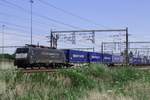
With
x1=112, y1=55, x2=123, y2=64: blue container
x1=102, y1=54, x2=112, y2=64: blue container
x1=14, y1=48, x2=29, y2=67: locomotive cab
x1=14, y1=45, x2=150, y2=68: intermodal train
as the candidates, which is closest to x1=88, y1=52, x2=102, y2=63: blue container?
x1=14, y1=45, x2=150, y2=68: intermodal train

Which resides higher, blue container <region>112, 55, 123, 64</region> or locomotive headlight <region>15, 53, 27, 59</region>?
locomotive headlight <region>15, 53, 27, 59</region>

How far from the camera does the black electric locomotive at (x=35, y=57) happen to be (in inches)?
1791

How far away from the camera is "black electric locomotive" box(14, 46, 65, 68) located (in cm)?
4550

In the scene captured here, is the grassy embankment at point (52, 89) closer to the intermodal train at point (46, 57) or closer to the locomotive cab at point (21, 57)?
the locomotive cab at point (21, 57)

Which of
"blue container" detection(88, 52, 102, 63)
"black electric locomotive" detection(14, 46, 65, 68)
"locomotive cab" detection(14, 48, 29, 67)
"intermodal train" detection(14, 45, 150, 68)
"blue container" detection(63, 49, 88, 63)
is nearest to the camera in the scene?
"locomotive cab" detection(14, 48, 29, 67)

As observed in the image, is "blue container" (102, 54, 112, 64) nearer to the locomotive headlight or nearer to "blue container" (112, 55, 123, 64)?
"blue container" (112, 55, 123, 64)

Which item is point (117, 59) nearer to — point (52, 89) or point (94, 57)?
point (94, 57)

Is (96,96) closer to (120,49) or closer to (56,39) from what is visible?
(56,39)

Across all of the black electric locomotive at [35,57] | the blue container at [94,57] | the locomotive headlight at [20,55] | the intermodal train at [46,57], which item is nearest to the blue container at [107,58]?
the blue container at [94,57]

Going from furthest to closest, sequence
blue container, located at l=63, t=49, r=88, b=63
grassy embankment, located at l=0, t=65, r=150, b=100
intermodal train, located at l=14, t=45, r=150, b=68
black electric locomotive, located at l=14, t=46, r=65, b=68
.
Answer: blue container, located at l=63, t=49, r=88, b=63 < intermodal train, located at l=14, t=45, r=150, b=68 < black electric locomotive, located at l=14, t=46, r=65, b=68 < grassy embankment, located at l=0, t=65, r=150, b=100

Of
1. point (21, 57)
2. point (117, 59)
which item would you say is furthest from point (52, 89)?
point (117, 59)

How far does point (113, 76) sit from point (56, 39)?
37938 millimetres

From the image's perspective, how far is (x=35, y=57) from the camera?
46.6 m

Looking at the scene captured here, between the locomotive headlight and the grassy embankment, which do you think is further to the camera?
the locomotive headlight
